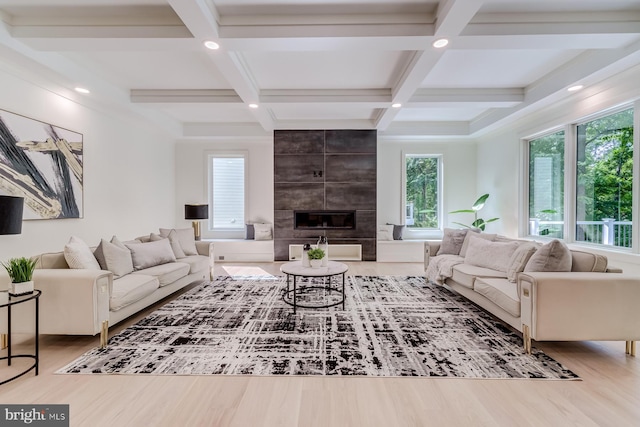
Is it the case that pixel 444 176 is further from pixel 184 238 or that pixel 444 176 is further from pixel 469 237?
pixel 184 238

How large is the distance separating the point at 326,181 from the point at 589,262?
14.8 feet

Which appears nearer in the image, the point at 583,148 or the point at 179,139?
the point at 583,148

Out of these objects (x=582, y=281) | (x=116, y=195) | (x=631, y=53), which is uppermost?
(x=631, y=53)

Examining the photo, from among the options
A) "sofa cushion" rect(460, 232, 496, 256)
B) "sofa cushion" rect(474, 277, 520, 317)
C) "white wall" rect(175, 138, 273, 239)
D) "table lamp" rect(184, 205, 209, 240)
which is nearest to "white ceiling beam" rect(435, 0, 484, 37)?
"sofa cushion" rect(474, 277, 520, 317)

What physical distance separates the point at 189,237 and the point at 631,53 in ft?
18.8

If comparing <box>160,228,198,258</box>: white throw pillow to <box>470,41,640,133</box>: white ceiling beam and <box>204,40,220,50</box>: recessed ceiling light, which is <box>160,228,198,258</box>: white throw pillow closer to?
<box>204,40,220,50</box>: recessed ceiling light

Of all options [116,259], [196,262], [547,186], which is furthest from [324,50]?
[547,186]

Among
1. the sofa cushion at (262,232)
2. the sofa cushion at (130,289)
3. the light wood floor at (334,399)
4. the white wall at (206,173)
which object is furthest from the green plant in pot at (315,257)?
the white wall at (206,173)

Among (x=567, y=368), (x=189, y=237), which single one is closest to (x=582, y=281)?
(x=567, y=368)

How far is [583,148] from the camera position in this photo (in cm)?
426

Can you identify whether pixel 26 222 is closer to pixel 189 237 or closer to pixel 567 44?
pixel 189 237

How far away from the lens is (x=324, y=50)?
9.97ft

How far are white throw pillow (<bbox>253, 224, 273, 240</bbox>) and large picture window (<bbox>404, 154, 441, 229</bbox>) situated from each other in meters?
3.19

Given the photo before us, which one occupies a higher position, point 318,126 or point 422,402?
point 318,126
